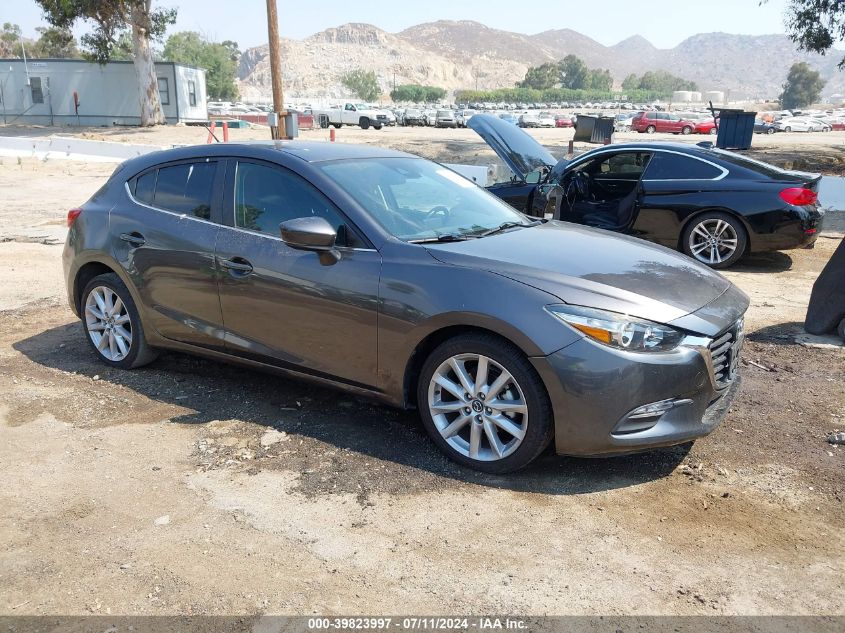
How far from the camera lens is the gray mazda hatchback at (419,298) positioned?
3486 mm

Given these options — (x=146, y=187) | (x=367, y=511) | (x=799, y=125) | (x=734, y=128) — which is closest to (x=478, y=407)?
(x=367, y=511)

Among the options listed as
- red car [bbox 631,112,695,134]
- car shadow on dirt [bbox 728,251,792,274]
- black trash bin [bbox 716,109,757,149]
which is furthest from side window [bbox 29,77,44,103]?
car shadow on dirt [bbox 728,251,792,274]

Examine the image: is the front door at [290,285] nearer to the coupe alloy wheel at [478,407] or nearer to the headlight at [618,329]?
the coupe alloy wheel at [478,407]

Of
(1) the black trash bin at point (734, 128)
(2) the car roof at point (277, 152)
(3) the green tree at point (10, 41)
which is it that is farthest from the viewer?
(3) the green tree at point (10, 41)

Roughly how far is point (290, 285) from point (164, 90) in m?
41.9

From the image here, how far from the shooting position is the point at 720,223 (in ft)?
28.2

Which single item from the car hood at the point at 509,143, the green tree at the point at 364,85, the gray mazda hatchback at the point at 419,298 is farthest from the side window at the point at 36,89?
the green tree at the point at 364,85

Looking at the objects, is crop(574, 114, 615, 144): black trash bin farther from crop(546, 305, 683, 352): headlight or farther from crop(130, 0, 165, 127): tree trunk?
crop(130, 0, 165, 127): tree trunk

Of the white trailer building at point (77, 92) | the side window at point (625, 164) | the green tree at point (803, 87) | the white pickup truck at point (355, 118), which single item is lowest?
the side window at point (625, 164)

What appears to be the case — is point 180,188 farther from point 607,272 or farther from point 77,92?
point 77,92

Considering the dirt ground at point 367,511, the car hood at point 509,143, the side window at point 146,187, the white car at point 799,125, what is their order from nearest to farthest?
the dirt ground at point 367,511 < the side window at point 146,187 < the car hood at point 509,143 < the white car at point 799,125

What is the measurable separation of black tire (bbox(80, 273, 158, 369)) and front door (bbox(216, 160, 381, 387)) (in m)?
1.00

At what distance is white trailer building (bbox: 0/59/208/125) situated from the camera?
40.6 metres

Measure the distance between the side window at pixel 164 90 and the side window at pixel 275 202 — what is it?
4096 centimetres
